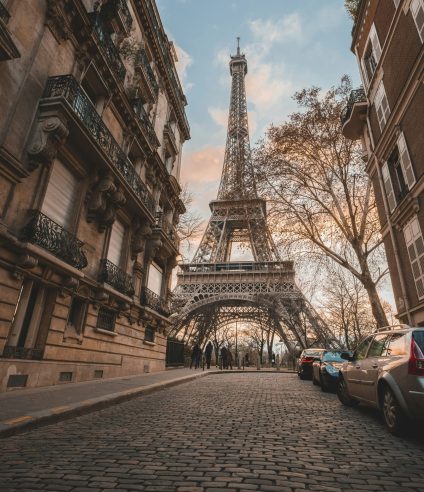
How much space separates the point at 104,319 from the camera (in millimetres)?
12094

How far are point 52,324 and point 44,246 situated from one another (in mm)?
2167

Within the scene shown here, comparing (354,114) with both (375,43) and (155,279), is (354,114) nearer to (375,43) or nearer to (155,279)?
(375,43)

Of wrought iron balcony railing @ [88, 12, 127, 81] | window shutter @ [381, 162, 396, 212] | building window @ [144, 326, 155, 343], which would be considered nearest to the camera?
wrought iron balcony railing @ [88, 12, 127, 81]

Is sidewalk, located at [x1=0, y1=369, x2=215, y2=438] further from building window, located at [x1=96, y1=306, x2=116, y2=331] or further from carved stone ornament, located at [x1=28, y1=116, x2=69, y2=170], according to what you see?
carved stone ornament, located at [x1=28, y1=116, x2=69, y2=170]

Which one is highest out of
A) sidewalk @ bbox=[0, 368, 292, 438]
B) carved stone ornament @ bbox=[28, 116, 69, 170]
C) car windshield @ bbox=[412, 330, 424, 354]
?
carved stone ornament @ bbox=[28, 116, 69, 170]

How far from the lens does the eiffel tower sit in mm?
32875

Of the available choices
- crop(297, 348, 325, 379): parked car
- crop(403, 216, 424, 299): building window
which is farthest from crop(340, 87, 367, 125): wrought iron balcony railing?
crop(297, 348, 325, 379): parked car

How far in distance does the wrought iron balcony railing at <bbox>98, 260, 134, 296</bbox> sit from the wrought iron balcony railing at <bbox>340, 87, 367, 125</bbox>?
12.8 m

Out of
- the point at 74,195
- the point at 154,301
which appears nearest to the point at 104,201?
the point at 74,195

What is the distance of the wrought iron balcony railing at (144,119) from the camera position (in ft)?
48.1

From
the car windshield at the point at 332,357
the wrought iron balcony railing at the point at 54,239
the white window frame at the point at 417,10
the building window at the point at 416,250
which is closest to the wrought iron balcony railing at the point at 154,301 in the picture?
the wrought iron balcony railing at the point at 54,239

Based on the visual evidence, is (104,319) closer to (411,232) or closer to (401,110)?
(411,232)

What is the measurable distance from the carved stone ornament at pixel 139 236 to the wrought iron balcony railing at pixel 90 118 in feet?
3.12

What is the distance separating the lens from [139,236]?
14547 millimetres
